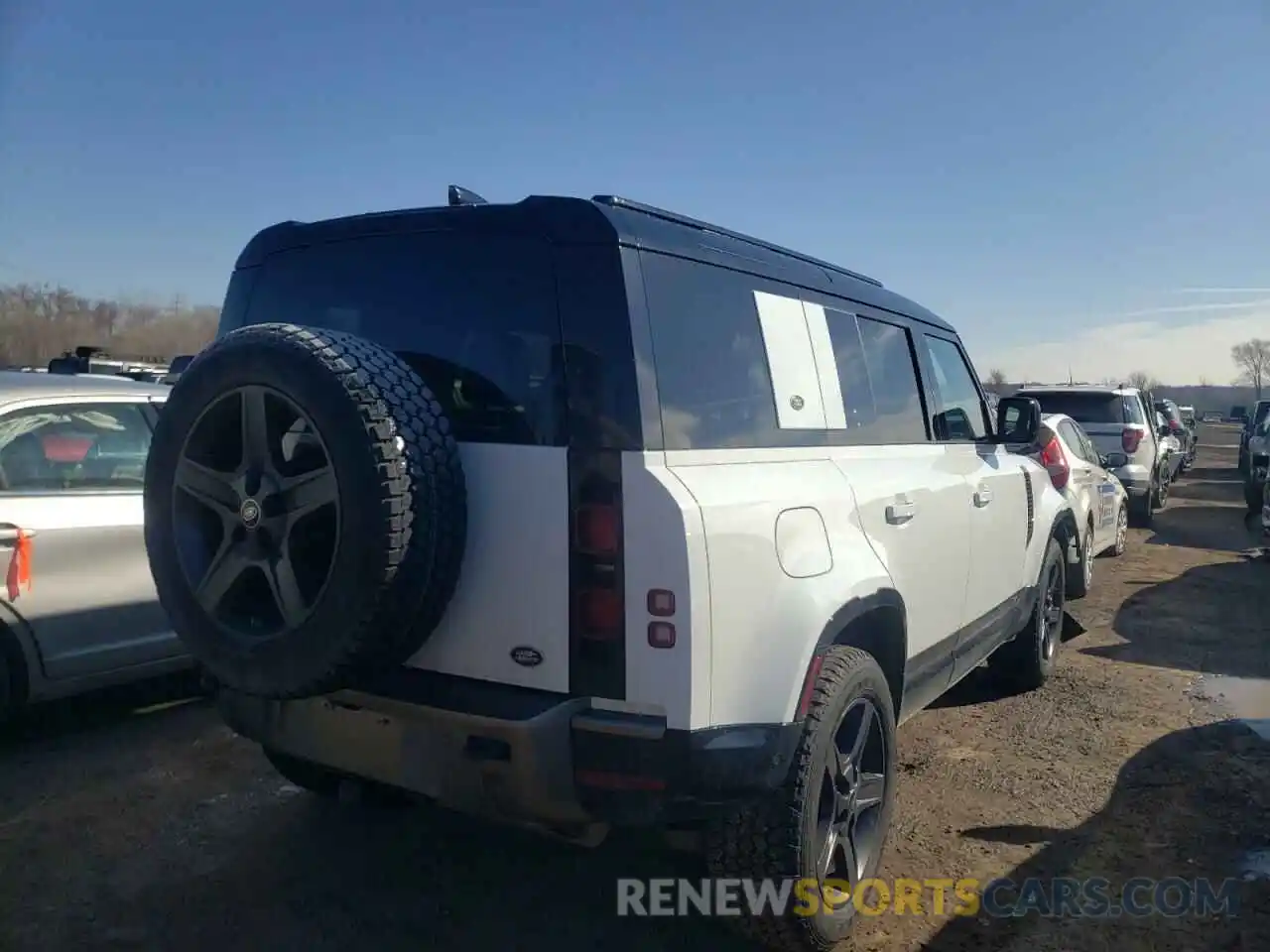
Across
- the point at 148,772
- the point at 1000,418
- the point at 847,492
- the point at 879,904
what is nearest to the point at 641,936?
the point at 879,904

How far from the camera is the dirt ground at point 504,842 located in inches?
121

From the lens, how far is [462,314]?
2770mm

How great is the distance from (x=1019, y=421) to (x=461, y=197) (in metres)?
3.30

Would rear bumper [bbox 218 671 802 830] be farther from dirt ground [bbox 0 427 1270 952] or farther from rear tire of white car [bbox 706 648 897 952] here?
dirt ground [bbox 0 427 1270 952]

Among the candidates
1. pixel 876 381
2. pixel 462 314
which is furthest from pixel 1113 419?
pixel 462 314

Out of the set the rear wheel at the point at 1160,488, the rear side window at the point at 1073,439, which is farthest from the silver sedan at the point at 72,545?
the rear wheel at the point at 1160,488

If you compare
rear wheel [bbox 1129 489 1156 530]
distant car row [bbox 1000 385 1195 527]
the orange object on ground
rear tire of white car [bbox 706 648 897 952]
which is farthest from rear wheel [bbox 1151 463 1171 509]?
the orange object on ground

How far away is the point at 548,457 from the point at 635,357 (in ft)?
1.13

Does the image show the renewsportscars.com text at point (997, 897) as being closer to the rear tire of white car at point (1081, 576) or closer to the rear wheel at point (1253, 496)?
the rear tire of white car at point (1081, 576)

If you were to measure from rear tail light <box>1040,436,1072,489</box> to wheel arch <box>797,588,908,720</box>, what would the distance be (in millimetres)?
5149

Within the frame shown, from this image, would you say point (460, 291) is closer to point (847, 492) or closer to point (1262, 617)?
point (847, 492)

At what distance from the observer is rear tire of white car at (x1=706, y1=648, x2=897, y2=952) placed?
2695 millimetres

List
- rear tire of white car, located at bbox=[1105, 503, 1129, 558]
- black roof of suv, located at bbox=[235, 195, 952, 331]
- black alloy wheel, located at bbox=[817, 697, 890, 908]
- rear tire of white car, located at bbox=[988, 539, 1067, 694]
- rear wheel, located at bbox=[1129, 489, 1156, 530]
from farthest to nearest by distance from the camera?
rear wheel, located at bbox=[1129, 489, 1156, 530]
rear tire of white car, located at bbox=[1105, 503, 1129, 558]
rear tire of white car, located at bbox=[988, 539, 1067, 694]
black alloy wheel, located at bbox=[817, 697, 890, 908]
black roof of suv, located at bbox=[235, 195, 952, 331]

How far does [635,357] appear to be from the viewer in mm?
2502
